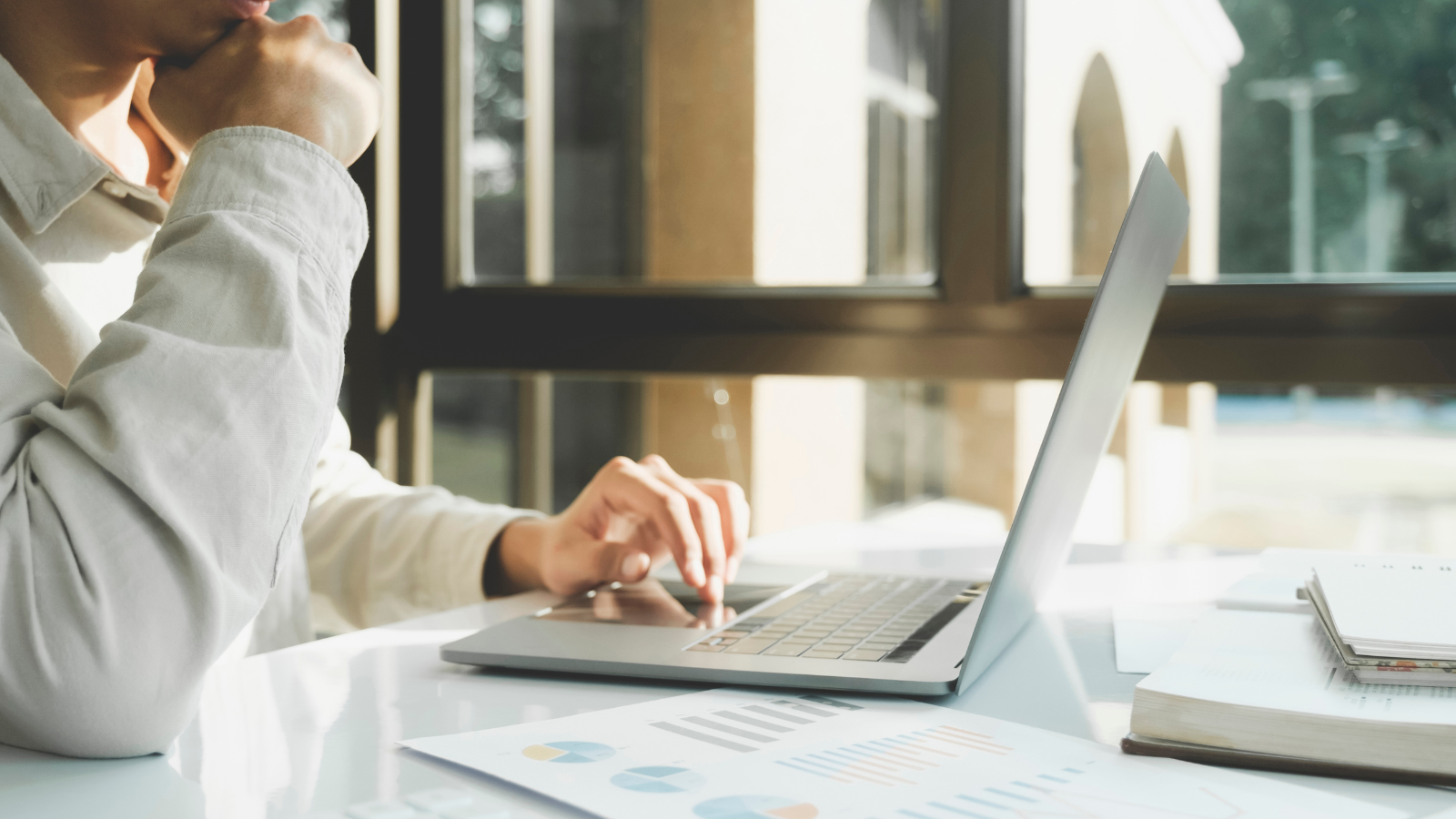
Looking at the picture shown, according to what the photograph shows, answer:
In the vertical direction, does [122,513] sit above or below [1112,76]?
below

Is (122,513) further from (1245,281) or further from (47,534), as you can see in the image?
(1245,281)

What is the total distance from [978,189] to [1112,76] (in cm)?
70

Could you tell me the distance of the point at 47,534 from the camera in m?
0.56

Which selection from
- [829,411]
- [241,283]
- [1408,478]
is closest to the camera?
[241,283]

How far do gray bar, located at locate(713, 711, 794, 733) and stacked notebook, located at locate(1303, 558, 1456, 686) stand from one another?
295 millimetres

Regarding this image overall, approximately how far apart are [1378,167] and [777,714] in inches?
56.4

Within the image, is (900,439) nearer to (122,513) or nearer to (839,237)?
(839,237)

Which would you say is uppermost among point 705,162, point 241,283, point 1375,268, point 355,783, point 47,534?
point 705,162

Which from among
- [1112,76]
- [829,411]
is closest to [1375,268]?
[1112,76]

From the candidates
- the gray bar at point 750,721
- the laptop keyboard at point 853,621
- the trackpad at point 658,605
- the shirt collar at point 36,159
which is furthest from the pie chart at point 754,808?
the shirt collar at point 36,159

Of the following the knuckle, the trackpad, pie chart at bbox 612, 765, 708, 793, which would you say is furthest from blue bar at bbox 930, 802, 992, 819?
the knuckle

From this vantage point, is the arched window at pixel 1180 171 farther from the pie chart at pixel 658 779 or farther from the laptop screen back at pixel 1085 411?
the pie chart at pixel 658 779

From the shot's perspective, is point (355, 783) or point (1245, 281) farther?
point (1245, 281)

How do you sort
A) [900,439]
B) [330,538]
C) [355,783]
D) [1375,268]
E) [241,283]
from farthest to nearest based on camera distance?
1. [900,439]
2. [1375,268]
3. [330,538]
4. [241,283]
5. [355,783]
